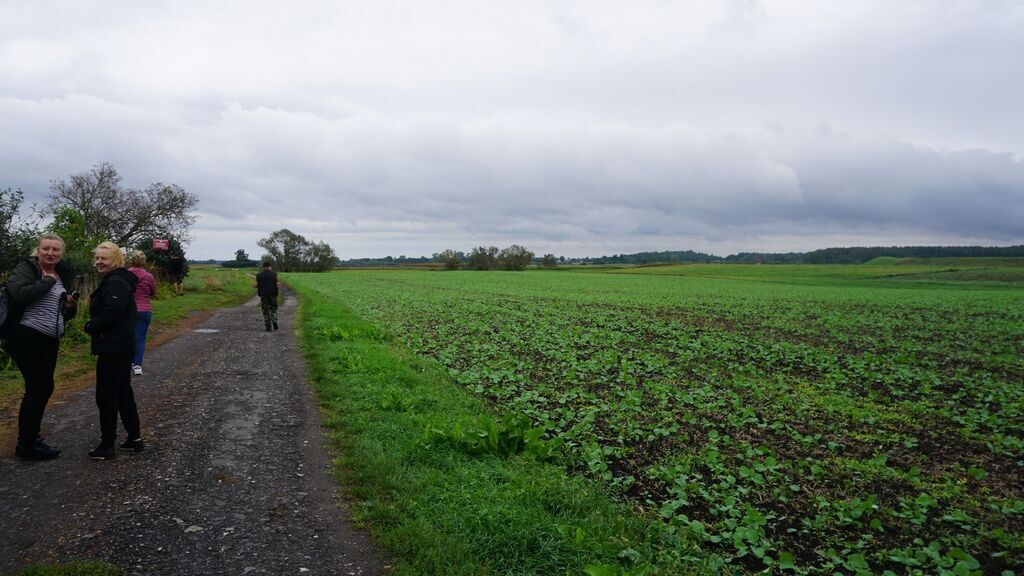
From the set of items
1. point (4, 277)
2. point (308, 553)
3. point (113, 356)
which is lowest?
point (308, 553)

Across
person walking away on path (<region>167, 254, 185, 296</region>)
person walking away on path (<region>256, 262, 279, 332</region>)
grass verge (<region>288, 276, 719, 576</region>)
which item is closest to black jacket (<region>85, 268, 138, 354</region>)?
grass verge (<region>288, 276, 719, 576</region>)

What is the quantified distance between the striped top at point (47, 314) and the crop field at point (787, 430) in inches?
231

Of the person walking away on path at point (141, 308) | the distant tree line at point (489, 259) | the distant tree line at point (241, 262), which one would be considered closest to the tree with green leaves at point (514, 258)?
the distant tree line at point (489, 259)

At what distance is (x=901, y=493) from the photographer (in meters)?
6.47

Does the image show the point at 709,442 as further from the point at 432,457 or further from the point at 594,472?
the point at 432,457

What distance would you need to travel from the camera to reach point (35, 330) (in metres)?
6.19

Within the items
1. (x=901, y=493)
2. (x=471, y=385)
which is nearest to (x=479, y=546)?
(x=901, y=493)

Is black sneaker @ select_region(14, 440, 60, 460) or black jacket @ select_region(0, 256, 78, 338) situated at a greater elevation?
black jacket @ select_region(0, 256, 78, 338)

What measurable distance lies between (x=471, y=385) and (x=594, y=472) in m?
4.94

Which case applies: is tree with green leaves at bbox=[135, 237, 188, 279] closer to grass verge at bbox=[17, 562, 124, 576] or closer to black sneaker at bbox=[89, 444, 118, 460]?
black sneaker at bbox=[89, 444, 118, 460]

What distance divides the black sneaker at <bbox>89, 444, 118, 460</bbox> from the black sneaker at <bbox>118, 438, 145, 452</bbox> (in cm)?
25

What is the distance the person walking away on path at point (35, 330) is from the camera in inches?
240

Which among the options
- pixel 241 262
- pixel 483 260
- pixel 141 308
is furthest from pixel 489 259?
pixel 141 308

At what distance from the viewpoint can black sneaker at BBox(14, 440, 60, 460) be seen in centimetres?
624
